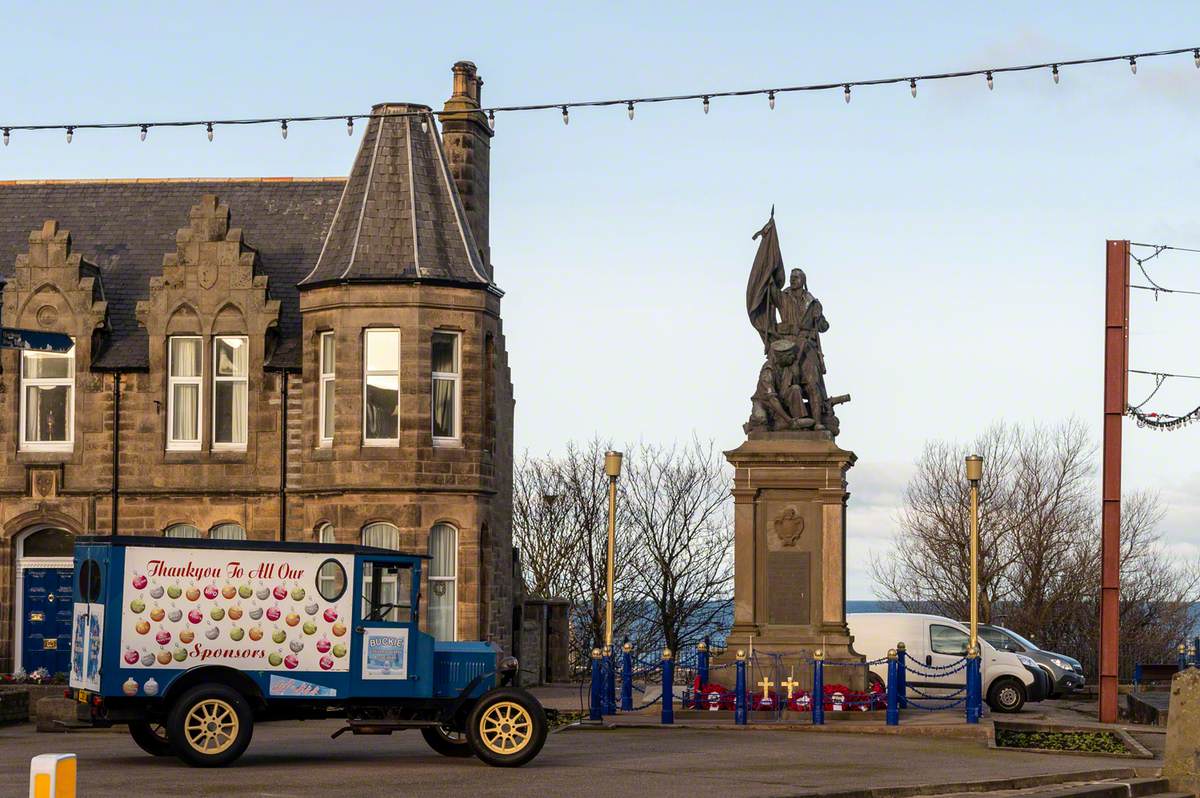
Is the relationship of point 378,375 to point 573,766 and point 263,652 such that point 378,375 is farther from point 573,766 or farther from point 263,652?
point 573,766

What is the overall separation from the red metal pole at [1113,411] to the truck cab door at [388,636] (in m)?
14.5

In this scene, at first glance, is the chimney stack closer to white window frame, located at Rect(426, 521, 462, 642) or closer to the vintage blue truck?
white window frame, located at Rect(426, 521, 462, 642)

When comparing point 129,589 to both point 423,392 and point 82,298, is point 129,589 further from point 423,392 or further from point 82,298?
point 82,298

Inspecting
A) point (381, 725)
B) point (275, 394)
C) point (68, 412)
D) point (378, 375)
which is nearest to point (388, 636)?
point (381, 725)

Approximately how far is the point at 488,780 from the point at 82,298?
1997 cm

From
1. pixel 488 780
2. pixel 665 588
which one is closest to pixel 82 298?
pixel 488 780

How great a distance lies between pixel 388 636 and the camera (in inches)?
809

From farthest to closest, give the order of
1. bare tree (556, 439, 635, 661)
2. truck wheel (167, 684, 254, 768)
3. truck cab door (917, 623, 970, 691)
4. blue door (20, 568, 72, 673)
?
bare tree (556, 439, 635, 661)
blue door (20, 568, 72, 673)
truck cab door (917, 623, 970, 691)
truck wheel (167, 684, 254, 768)

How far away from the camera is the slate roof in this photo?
118ft

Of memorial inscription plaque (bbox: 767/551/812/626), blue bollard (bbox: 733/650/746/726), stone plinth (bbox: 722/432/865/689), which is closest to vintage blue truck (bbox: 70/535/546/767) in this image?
blue bollard (bbox: 733/650/746/726)

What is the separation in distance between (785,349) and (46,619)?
50.0 ft

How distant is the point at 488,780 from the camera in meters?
18.6

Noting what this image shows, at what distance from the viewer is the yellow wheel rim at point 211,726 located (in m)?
19.5

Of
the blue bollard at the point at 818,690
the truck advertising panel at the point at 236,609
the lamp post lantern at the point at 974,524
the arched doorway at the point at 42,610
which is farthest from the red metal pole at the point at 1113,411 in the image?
the arched doorway at the point at 42,610
